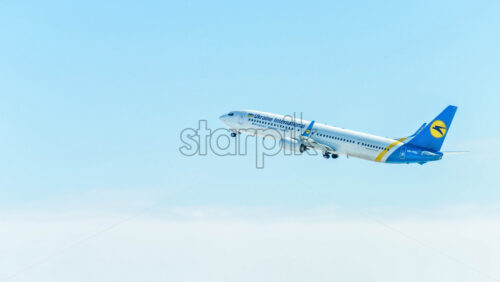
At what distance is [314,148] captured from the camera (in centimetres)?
10144

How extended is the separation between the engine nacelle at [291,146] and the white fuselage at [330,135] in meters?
1.72

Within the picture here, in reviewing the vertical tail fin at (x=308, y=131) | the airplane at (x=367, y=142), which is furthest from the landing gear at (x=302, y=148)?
the vertical tail fin at (x=308, y=131)

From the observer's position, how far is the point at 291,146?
100 m

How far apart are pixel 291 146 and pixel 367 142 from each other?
11915 mm

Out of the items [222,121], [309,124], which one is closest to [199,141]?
[222,121]

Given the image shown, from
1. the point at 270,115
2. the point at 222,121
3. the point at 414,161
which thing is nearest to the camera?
the point at 414,161

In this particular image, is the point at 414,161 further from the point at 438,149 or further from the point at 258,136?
the point at 258,136

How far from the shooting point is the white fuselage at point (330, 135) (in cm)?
9750

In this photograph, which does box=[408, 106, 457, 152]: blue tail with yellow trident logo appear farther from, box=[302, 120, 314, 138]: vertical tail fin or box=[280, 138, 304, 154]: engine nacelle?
box=[280, 138, 304, 154]: engine nacelle

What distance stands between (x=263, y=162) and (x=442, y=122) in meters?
28.7

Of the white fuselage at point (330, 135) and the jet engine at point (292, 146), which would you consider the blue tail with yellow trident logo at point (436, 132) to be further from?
the jet engine at point (292, 146)

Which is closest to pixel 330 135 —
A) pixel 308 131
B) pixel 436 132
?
pixel 308 131

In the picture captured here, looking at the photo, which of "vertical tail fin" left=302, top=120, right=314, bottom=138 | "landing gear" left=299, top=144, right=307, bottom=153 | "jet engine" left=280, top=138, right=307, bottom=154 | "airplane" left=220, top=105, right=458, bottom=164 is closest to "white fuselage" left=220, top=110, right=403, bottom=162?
"airplane" left=220, top=105, right=458, bottom=164

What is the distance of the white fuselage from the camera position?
9750 centimetres
